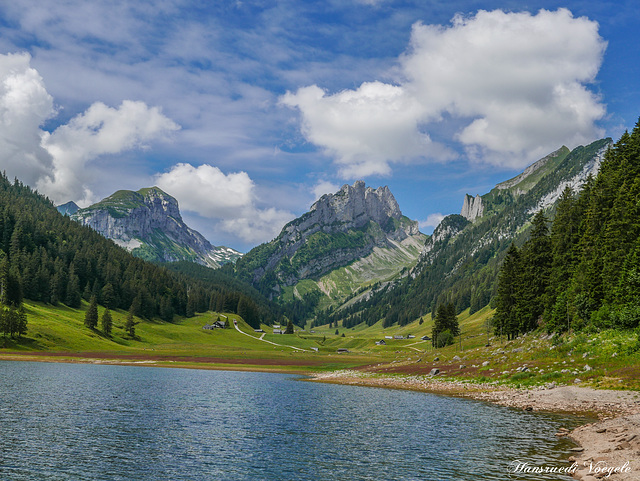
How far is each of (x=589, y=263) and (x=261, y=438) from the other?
192 feet

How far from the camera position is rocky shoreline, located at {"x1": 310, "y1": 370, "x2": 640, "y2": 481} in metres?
22.8

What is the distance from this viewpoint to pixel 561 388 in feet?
157

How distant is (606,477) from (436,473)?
820cm

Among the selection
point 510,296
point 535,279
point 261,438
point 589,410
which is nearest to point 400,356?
point 510,296

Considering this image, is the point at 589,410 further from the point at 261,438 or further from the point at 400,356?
the point at 400,356

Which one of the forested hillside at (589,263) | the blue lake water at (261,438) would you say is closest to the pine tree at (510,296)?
the forested hillside at (589,263)

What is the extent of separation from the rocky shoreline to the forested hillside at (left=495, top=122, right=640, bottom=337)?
1674 cm

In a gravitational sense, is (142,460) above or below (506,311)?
below

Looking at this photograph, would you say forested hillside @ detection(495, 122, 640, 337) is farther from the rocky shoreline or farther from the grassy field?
the rocky shoreline

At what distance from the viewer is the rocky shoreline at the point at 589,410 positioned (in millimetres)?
22812

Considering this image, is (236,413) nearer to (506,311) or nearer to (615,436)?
(615,436)

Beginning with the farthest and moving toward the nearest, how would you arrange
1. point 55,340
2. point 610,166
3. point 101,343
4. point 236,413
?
point 101,343, point 55,340, point 610,166, point 236,413

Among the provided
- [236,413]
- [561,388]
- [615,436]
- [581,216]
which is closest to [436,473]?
[615,436]

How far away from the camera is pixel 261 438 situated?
110 feet
